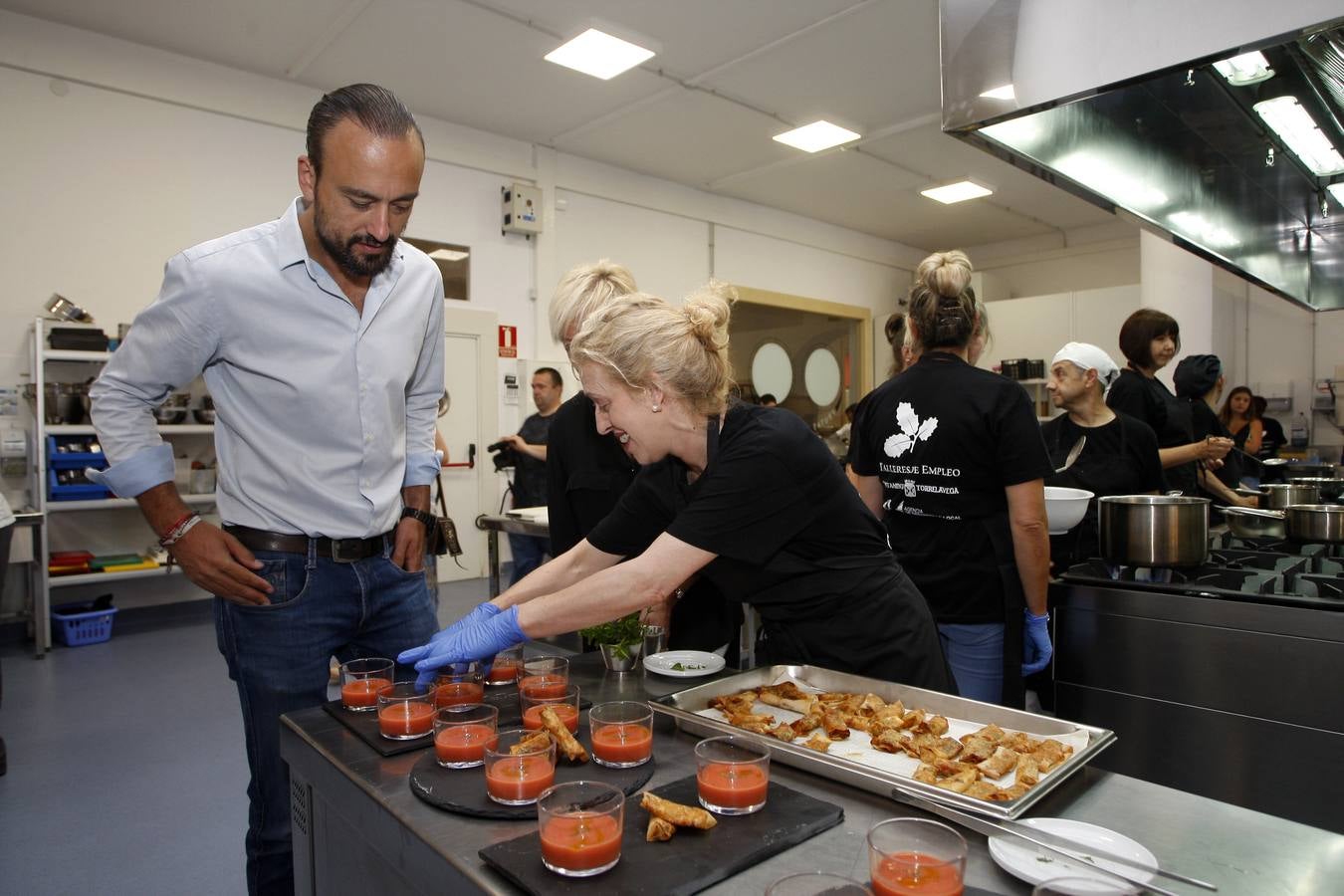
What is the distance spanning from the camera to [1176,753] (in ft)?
6.41

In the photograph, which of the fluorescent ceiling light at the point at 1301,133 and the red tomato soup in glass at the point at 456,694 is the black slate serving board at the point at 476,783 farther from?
the fluorescent ceiling light at the point at 1301,133

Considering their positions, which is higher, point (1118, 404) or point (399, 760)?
point (1118, 404)

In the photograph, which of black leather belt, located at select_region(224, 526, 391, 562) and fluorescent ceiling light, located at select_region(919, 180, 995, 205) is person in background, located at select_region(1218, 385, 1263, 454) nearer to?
fluorescent ceiling light, located at select_region(919, 180, 995, 205)

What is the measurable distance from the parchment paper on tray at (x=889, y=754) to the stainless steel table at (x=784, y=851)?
5cm

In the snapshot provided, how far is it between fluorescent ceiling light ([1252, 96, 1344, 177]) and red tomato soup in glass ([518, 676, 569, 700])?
6.19 feet

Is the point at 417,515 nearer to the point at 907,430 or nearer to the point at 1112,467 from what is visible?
the point at 907,430

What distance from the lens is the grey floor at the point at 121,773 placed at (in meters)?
2.23

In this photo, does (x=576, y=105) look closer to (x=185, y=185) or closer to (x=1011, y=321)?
(x=185, y=185)

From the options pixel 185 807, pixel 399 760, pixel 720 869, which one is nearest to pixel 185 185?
pixel 185 807

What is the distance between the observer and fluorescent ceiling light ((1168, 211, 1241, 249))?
2.53m

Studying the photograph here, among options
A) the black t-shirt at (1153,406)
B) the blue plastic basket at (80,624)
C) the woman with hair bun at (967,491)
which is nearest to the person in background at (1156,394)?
the black t-shirt at (1153,406)

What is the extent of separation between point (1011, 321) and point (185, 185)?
740 cm

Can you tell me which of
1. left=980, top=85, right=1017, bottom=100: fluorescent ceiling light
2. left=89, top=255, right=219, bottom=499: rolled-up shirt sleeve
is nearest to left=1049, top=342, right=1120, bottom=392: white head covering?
left=980, top=85, right=1017, bottom=100: fluorescent ceiling light

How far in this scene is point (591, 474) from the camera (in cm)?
190
